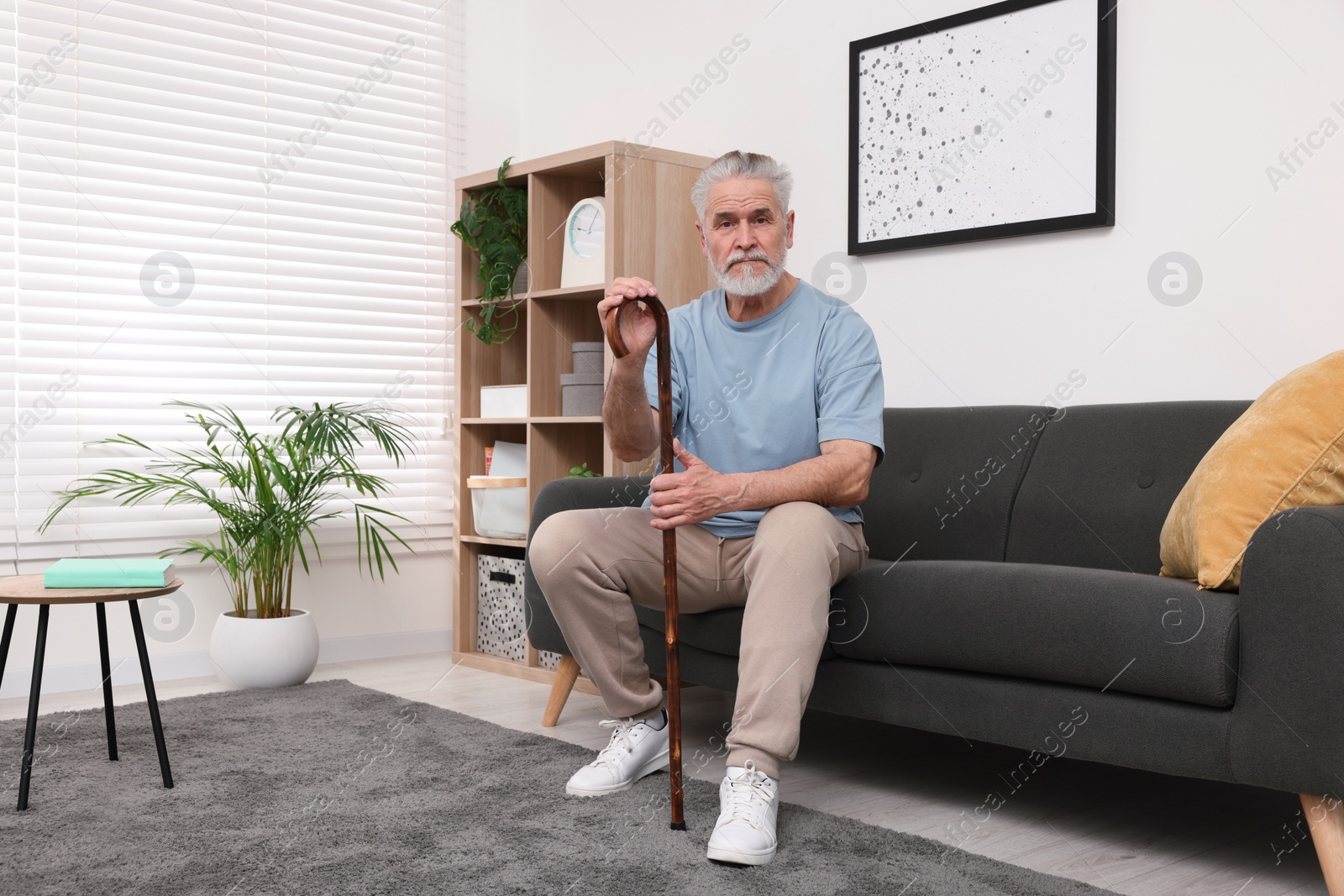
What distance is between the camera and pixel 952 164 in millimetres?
2936

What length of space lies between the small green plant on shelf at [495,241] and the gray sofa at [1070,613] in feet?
3.70

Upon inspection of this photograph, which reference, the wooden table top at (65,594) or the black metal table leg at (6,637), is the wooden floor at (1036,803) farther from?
the wooden table top at (65,594)

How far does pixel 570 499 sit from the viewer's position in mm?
2639

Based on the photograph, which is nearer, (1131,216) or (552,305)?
(1131,216)

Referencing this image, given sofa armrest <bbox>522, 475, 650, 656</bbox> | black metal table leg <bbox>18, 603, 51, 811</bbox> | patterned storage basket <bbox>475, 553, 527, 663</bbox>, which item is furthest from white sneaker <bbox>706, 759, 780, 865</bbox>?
patterned storage basket <bbox>475, 553, 527, 663</bbox>

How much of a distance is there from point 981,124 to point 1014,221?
0.26 m

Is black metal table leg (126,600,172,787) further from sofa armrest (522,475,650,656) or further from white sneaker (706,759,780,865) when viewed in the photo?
white sneaker (706,759,780,865)

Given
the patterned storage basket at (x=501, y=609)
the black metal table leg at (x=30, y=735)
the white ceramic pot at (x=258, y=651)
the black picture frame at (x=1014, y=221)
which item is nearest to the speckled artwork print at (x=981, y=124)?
the black picture frame at (x=1014, y=221)

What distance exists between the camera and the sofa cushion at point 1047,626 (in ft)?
5.48

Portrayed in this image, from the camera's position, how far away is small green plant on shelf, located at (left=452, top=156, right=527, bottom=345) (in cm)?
359

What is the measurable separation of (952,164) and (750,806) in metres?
1.79

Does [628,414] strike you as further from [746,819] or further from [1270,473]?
[1270,473]

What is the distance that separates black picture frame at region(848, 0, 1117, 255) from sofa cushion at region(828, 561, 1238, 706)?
1.08 meters

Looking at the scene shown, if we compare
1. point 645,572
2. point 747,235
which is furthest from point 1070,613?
point 747,235
